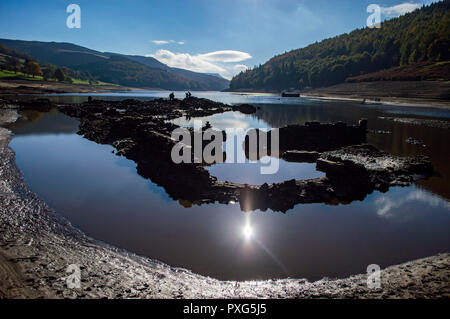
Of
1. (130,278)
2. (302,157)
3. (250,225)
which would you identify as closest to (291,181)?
(250,225)

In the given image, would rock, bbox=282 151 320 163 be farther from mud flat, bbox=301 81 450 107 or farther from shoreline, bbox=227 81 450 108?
mud flat, bbox=301 81 450 107

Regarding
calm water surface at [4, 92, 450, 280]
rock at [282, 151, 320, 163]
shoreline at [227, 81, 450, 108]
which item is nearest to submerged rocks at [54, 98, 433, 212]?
rock at [282, 151, 320, 163]

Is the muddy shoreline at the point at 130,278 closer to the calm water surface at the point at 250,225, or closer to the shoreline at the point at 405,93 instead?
the calm water surface at the point at 250,225

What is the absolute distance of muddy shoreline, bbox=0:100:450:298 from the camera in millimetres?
6305

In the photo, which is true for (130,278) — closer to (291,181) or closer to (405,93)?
(291,181)

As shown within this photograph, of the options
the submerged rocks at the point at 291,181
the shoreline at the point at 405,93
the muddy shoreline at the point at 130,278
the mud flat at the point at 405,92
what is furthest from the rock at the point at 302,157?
the mud flat at the point at 405,92

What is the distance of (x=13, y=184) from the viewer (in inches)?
531

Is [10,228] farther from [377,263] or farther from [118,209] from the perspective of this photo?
[377,263]

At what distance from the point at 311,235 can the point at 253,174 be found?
749 centimetres

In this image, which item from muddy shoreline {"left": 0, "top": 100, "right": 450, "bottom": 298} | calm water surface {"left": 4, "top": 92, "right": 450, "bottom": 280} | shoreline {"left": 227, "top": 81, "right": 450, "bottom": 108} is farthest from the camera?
shoreline {"left": 227, "top": 81, "right": 450, "bottom": 108}

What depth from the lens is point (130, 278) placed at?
701 cm

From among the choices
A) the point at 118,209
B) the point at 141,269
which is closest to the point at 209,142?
the point at 118,209

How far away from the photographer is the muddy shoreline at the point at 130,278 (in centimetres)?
630

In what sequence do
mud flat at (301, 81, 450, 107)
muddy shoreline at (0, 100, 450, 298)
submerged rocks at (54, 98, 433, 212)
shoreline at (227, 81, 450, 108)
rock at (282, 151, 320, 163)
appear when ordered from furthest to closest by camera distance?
mud flat at (301, 81, 450, 107) < shoreline at (227, 81, 450, 108) < rock at (282, 151, 320, 163) < submerged rocks at (54, 98, 433, 212) < muddy shoreline at (0, 100, 450, 298)
